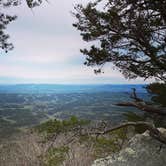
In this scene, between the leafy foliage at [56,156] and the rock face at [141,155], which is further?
the leafy foliage at [56,156]

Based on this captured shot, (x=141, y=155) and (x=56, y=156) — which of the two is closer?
(x=141, y=155)

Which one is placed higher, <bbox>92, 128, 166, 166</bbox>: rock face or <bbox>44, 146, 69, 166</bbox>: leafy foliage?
<bbox>92, 128, 166, 166</bbox>: rock face

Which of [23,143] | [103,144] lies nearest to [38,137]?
[23,143]

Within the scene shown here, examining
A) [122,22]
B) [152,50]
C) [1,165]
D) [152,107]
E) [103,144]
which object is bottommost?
[1,165]

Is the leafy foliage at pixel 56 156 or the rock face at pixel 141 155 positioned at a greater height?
the rock face at pixel 141 155

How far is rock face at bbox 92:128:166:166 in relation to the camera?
4.95 metres

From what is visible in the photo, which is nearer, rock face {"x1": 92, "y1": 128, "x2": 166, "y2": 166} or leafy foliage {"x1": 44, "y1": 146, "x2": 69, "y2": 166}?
rock face {"x1": 92, "y1": 128, "x2": 166, "y2": 166}

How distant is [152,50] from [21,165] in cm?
659

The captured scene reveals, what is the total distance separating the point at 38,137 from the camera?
991 cm

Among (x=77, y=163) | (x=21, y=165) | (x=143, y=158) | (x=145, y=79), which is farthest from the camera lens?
(x=145, y=79)

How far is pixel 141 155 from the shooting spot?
16.4 ft

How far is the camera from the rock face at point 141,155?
4946mm

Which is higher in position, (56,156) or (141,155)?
(141,155)

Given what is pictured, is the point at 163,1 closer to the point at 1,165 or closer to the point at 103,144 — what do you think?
the point at 103,144
